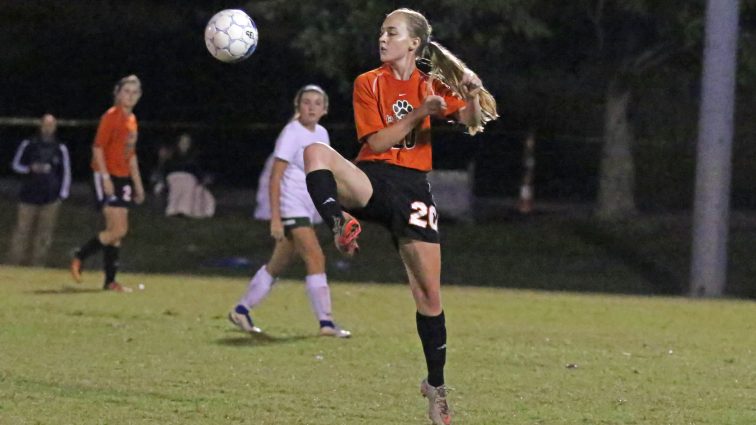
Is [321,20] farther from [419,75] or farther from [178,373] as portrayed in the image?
[419,75]

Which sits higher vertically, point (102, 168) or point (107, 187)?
point (102, 168)

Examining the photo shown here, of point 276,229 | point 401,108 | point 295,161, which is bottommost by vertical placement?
point 276,229

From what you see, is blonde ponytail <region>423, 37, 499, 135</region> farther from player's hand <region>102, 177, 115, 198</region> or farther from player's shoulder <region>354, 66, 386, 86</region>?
player's hand <region>102, 177, 115, 198</region>

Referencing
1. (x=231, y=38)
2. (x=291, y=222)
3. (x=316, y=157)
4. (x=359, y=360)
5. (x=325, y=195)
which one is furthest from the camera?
(x=291, y=222)

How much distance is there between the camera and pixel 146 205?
1123 inches

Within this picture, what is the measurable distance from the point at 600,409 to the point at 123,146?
783 cm

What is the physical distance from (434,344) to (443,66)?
1.53m

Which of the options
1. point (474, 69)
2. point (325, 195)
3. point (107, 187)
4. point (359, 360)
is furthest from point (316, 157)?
point (474, 69)

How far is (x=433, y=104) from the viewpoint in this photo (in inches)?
313

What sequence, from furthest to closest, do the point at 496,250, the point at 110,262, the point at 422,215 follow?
the point at 496,250 < the point at 110,262 < the point at 422,215

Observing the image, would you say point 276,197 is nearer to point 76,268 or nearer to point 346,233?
point 346,233

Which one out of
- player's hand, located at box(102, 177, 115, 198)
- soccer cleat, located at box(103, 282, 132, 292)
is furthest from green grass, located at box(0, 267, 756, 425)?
player's hand, located at box(102, 177, 115, 198)

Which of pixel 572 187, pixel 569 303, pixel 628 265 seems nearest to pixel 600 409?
pixel 569 303

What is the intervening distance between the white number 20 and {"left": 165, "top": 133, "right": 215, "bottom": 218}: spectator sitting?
18427 mm
